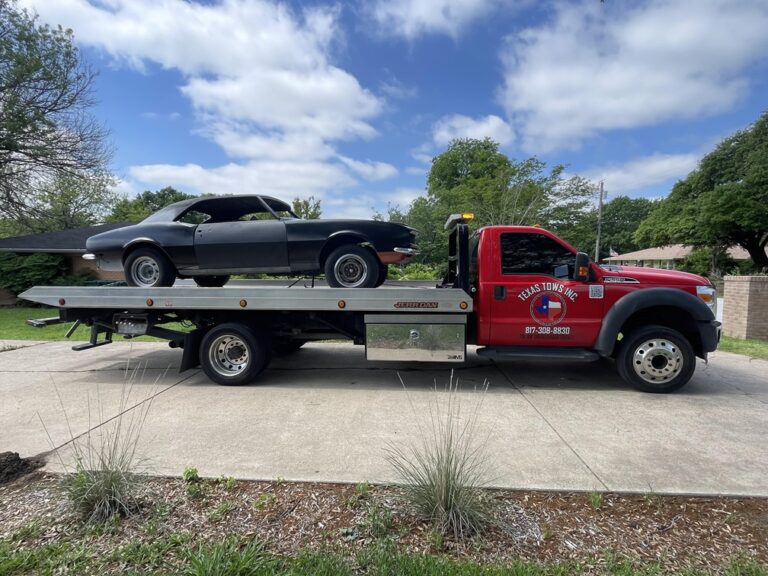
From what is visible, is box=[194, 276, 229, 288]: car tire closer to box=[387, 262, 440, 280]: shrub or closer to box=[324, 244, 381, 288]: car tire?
box=[324, 244, 381, 288]: car tire

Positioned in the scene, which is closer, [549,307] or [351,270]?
[549,307]

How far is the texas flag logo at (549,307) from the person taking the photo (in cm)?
525

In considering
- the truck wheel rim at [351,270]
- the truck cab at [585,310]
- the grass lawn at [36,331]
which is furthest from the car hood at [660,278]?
the grass lawn at [36,331]

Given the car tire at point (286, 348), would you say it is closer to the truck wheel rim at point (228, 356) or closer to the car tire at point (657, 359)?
the truck wheel rim at point (228, 356)

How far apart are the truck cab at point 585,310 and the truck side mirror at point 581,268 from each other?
11 mm

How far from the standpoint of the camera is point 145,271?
607 centimetres

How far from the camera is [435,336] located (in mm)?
5324

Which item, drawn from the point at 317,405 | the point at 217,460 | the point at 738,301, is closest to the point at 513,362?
the point at 317,405

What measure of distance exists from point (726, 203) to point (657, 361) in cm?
2805

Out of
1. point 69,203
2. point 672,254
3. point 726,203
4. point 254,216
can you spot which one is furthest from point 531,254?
point 672,254

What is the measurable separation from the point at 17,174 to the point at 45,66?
4674 mm

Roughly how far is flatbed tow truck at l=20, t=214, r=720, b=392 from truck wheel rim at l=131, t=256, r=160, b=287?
55 cm

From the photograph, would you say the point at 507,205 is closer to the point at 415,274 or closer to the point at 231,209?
the point at 415,274

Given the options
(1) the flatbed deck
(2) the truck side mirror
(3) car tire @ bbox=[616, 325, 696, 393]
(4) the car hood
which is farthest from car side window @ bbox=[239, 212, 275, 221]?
(3) car tire @ bbox=[616, 325, 696, 393]
